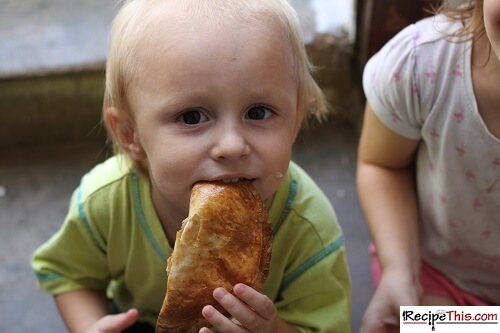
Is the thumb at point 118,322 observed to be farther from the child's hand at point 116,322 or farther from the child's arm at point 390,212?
the child's arm at point 390,212

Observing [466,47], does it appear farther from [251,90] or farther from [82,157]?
[82,157]

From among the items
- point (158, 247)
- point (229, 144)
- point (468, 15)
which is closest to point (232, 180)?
point (229, 144)

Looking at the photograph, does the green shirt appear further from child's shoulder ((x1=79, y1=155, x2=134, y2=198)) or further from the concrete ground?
the concrete ground

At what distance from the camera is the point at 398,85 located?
1288mm

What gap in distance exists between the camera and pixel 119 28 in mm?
1111

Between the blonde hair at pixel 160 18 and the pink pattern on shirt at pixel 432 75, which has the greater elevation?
the blonde hair at pixel 160 18

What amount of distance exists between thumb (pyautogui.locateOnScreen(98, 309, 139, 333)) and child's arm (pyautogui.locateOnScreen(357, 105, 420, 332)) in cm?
41

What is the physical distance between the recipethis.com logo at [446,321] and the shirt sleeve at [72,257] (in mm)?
527

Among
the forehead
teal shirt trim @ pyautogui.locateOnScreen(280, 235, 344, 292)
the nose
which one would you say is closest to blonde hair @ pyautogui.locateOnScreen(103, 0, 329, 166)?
the forehead

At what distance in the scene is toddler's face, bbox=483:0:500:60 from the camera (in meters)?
1.04

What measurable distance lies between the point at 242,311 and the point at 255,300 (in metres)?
0.02

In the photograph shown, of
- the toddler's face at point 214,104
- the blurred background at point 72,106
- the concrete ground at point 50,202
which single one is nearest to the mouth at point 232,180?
the toddler's face at point 214,104

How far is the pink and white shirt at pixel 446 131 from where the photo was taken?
1.26 m

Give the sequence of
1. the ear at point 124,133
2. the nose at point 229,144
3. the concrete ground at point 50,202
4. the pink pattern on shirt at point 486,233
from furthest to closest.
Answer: the concrete ground at point 50,202 < the pink pattern on shirt at point 486,233 < the ear at point 124,133 < the nose at point 229,144
